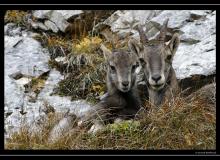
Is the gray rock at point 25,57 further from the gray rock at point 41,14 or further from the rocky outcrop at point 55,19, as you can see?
the gray rock at point 41,14

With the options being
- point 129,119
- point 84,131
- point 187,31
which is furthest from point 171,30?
point 84,131

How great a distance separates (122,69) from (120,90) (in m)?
0.49

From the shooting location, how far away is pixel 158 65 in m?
13.2

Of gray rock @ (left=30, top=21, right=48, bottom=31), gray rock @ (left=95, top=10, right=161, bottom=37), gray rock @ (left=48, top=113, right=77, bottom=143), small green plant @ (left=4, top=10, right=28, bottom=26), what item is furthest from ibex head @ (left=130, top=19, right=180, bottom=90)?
small green plant @ (left=4, top=10, right=28, bottom=26)

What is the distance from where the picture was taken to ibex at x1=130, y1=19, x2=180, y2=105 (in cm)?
1319

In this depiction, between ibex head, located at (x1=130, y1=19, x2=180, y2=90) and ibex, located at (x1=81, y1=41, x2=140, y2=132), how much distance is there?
286 mm

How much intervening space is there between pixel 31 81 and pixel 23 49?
134 centimetres

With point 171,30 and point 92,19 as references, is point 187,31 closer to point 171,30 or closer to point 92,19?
point 171,30

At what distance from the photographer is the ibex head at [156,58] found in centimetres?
1315

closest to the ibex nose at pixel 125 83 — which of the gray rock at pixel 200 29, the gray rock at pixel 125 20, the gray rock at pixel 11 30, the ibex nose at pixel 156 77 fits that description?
the ibex nose at pixel 156 77

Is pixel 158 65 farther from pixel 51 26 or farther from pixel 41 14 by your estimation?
pixel 41 14

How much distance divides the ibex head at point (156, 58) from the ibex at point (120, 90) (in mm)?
286

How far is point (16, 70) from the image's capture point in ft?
50.5
